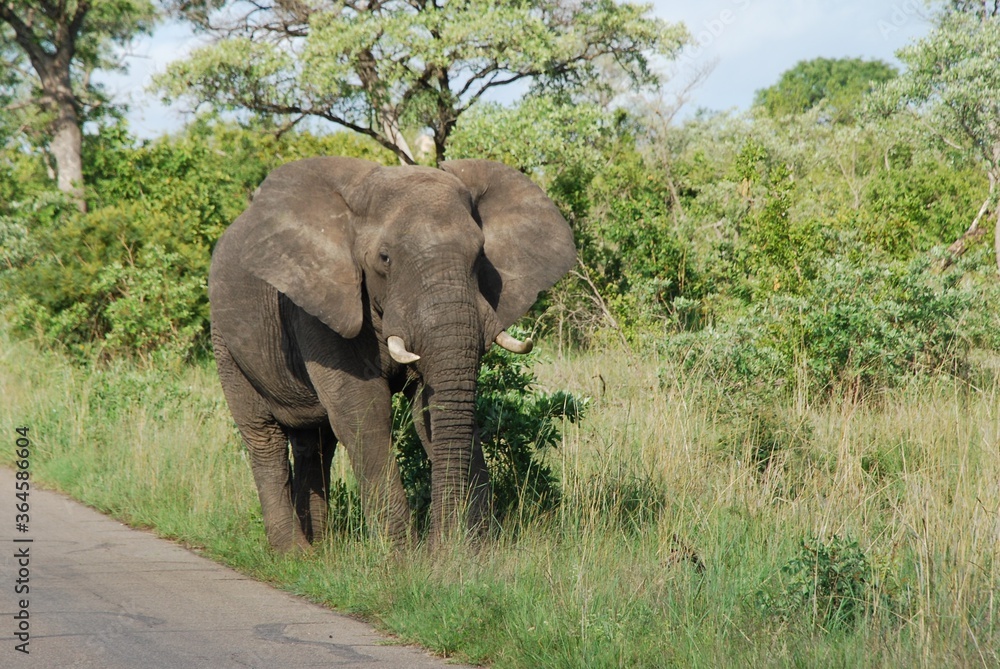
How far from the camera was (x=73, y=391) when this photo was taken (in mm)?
12367

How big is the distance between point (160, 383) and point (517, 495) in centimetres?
602

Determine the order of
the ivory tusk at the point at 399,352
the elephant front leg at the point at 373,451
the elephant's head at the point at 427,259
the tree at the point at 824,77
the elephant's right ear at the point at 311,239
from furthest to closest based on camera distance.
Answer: the tree at the point at 824,77
the elephant front leg at the point at 373,451
the elephant's right ear at the point at 311,239
the elephant's head at the point at 427,259
the ivory tusk at the point at 399,352

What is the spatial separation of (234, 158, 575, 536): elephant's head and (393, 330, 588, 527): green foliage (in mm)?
1106

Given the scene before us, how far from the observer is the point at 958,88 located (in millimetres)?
17406

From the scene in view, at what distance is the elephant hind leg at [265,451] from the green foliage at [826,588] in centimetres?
338

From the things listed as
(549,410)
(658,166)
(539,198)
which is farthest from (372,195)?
(658,166)

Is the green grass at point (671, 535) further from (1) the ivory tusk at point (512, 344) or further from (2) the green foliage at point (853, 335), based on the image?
(1) the ivory tusk at point (512, 344)

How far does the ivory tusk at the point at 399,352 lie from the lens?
5.99m

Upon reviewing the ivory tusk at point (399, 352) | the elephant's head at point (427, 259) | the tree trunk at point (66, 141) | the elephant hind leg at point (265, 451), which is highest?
the tree trunk at point (66, 141)

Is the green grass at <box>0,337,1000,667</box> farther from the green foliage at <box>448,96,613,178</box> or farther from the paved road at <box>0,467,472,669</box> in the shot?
the green foliage at <box>448,96,613,178</box>

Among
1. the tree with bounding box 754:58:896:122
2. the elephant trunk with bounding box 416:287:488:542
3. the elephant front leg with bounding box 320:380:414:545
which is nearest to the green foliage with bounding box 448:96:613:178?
the elephant front leg with bounding box 320:380:414:545

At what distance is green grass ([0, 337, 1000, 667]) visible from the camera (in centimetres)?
475

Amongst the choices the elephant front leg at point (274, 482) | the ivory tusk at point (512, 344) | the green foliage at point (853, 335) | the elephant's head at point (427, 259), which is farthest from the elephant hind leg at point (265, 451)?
the green foliage at point (853, 335)

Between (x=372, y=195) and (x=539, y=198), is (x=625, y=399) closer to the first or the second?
(x=539, y=198)
